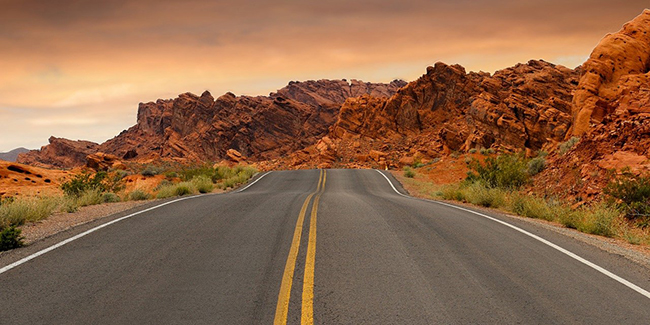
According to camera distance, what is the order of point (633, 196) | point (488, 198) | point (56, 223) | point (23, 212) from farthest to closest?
point (488, 198) → point (633, 196) → point (56, 223) → point (23, 212)

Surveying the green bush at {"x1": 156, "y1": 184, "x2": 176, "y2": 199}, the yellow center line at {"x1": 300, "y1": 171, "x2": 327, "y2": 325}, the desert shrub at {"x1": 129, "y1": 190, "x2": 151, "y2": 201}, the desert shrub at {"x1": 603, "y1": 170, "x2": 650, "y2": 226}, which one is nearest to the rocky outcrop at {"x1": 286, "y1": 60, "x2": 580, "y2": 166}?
the desert shrub at {"x1": 603, "y1": 170, "x2": 650, "y2": 226}

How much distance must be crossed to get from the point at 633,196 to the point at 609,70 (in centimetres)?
1709

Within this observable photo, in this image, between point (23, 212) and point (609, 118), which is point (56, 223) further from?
point (609, 118)

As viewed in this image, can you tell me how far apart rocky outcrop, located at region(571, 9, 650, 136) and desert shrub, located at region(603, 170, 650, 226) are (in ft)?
42.2

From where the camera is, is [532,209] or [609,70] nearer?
[532,209]

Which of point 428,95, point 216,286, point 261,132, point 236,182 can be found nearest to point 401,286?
point 216,286

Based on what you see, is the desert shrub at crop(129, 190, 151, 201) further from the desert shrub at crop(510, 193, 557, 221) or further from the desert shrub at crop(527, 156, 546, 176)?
the desert shrub at crop(527, 156, 546, 176)

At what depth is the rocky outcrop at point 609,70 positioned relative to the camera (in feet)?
79.8

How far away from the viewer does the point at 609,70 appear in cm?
2553

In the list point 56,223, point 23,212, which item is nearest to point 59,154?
point 23,212

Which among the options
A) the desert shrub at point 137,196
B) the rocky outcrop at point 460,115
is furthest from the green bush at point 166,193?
the rocky outcrop at point 460,115

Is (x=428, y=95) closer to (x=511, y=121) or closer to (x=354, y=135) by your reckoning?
(x=354, y=135)

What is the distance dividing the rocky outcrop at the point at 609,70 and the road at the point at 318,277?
63.9ft

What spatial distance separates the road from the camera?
449 cm
